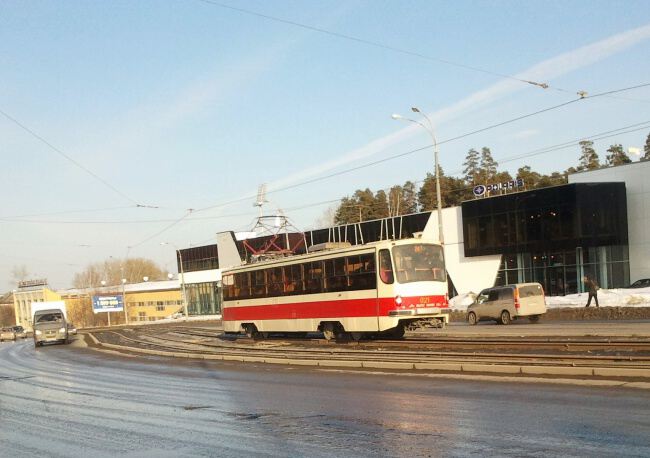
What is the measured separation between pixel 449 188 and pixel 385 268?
73.9 metres

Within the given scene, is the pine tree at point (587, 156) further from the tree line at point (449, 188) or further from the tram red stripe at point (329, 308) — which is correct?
the tram red stripe at point (329, 308)

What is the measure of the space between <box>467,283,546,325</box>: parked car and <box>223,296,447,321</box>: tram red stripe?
32.5ft

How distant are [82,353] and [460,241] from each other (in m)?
33.4

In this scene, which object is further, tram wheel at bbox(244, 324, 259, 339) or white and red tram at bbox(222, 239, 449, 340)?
tram wheel at bbox(244, 324, 259, 339)

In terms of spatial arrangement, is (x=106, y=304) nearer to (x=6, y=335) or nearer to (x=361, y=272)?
(x=6, y=335)

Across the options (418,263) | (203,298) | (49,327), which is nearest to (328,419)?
(418,263)

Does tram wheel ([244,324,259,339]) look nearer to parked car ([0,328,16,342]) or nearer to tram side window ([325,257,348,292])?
tram side window ([325,257,348,292])

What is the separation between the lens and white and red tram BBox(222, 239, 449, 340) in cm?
2247

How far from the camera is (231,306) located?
104 ft

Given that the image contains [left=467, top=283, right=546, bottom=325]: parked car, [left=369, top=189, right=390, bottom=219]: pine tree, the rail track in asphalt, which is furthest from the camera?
[left=369, top=189, right=390, bottom=219]: pine tree

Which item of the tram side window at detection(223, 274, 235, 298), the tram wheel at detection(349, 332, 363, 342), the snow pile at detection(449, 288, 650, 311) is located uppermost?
the tram side window at detection(223, 274, 235, 298)

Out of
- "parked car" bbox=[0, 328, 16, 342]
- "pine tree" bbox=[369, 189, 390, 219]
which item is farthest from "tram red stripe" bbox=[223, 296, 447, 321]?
"pine tree" bbox=[369, 189, 390, 219]

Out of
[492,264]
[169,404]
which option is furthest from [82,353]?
[492,264]

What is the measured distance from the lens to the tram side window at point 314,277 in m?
25.0
